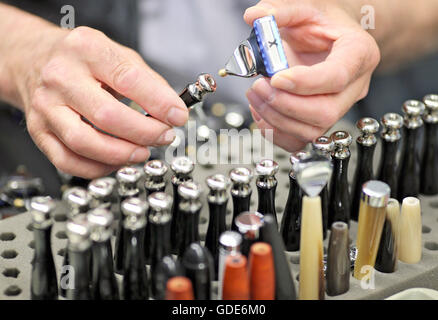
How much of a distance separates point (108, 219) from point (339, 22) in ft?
1.58

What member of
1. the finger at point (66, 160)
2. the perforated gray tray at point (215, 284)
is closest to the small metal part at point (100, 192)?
the perforated gray tray at point (215, 284)

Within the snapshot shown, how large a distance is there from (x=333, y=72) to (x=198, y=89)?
6.4 inches

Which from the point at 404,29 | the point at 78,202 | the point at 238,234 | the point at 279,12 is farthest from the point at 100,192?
the point at 404,29

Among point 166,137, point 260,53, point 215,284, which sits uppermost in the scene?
point 260,53

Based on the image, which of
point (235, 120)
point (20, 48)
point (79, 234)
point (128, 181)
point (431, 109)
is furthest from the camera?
point (235, 120)

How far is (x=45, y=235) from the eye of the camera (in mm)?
544

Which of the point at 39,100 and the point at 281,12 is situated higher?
the point at 281,12

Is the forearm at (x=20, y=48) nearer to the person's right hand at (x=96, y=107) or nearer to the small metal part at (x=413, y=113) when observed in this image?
the person's right hand at (x=96, y=107)

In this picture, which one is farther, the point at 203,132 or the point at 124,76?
the point at 203,132

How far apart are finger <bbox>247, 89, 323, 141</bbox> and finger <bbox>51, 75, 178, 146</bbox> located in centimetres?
12

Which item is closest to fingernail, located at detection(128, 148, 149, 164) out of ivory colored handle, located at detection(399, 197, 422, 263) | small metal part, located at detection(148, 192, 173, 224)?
small metal part, located at detection(148, 192, 173, 224)

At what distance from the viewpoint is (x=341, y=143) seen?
69 cm

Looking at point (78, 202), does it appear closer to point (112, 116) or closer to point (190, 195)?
point (190, 195)
